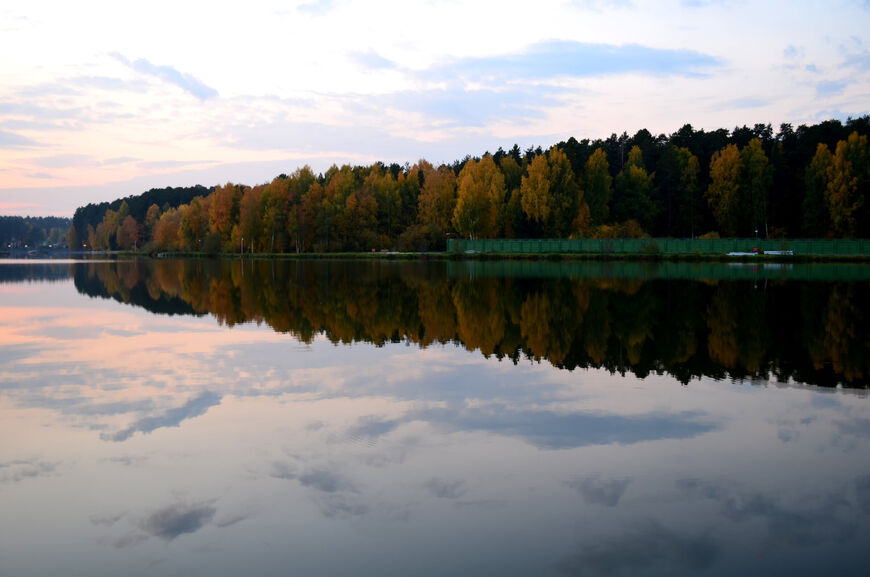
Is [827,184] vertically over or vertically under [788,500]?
over

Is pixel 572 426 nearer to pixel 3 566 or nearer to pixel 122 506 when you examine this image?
pixel 122 506

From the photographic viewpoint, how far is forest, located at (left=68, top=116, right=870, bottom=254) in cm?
8775

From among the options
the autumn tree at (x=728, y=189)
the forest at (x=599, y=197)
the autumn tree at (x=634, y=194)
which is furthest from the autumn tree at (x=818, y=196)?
the autumn tree at (x=634, y=194)

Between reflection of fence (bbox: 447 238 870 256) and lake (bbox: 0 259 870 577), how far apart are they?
66.0 meters

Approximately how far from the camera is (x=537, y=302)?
2872 centimetres

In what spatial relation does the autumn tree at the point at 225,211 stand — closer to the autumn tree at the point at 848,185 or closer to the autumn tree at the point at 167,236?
the autumn tree at the point at 167,236

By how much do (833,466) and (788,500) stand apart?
154 cm

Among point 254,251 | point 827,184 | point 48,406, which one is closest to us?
point 48,406

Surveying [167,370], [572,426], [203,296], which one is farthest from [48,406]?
[203,296]

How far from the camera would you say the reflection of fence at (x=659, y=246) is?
77562 mm

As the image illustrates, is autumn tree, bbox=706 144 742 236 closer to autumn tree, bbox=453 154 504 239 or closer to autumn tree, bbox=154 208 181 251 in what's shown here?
autumn tree, bbox=453 154 504 239

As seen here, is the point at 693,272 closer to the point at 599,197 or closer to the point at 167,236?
the point at 599,197

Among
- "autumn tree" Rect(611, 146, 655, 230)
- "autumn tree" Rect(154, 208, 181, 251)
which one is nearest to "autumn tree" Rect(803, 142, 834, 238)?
"autumn tree" Rect(611, 146, 655, 230)

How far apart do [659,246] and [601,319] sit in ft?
216
